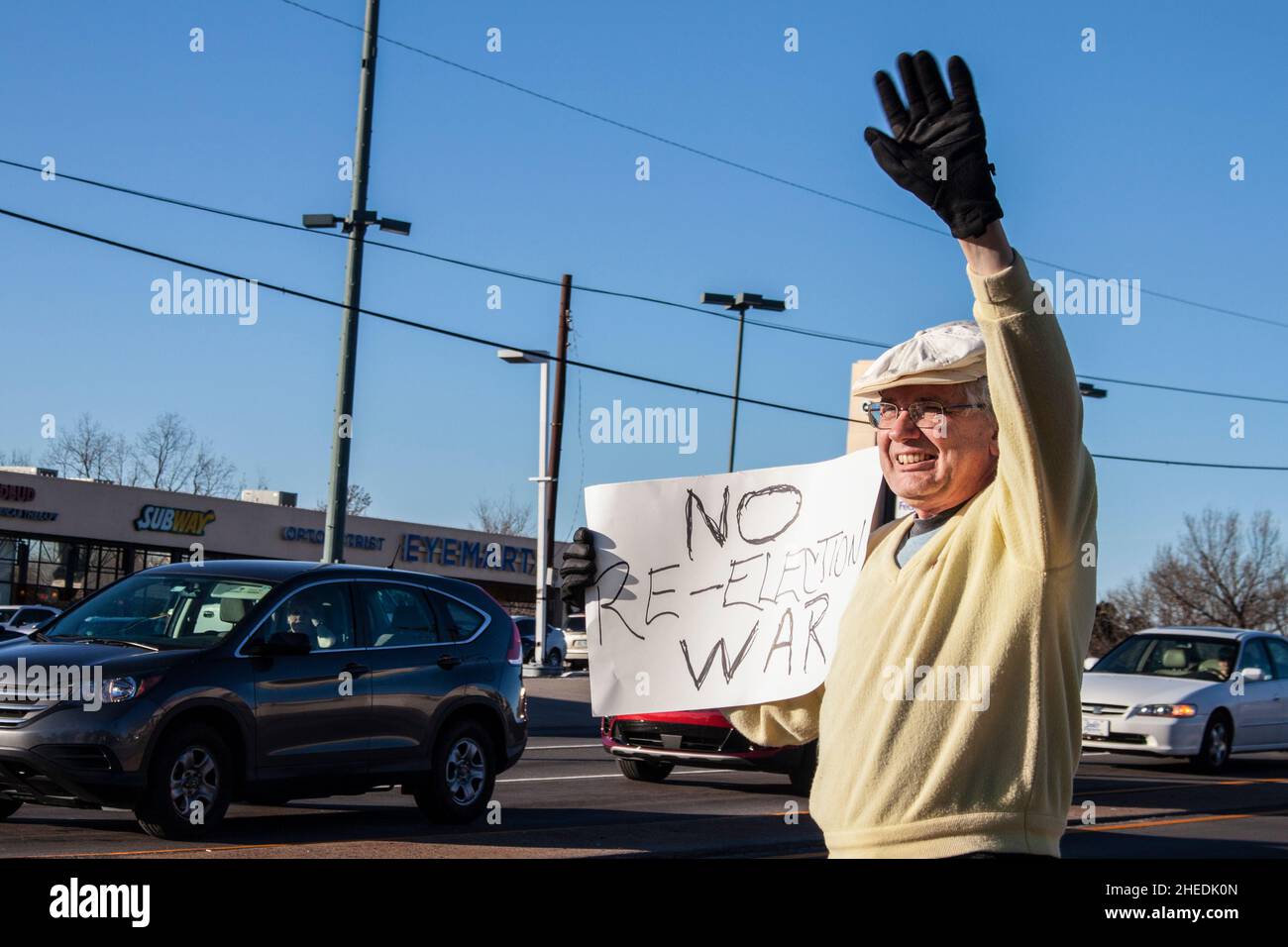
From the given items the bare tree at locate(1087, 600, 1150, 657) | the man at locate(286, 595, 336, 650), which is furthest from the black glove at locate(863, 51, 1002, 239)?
the bare tree at locate(1087, 600, 1150, 657)

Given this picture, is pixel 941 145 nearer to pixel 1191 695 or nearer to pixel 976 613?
pixel 976 613

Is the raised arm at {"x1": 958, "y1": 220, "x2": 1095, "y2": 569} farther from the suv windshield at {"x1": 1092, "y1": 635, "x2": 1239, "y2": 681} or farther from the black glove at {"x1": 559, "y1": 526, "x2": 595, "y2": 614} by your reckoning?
the suv windshield at {"x1": 1092, "y1": 635, "x2": 1239, "y2": 681}

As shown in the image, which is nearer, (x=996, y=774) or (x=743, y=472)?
(x=996, y=774)

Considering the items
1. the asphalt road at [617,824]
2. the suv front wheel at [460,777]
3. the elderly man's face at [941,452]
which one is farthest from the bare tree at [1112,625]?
the elderly man's face at [941,452]

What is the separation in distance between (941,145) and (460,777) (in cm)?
1018

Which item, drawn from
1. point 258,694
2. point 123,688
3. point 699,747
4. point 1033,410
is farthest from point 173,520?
point 1033,410

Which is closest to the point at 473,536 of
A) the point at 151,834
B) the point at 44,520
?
the point at 44,520

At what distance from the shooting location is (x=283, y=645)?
36.1 feet

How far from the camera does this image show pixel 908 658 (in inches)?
119

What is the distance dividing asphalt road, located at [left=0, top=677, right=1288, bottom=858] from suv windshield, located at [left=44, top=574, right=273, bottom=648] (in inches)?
49.4

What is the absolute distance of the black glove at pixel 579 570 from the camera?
3.99 metres

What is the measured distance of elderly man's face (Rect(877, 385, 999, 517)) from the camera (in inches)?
129
